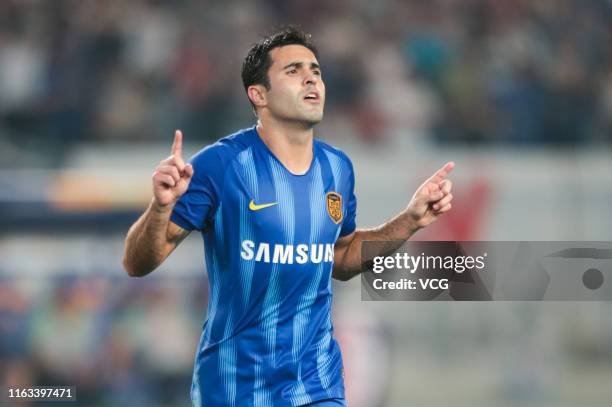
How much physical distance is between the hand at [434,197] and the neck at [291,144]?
1.73 feet

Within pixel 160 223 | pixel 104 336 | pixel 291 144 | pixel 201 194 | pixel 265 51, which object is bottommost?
pixel 104 336

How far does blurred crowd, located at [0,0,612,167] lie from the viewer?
1130 centimetres

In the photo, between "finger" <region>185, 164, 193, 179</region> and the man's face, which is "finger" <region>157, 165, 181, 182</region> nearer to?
"finger" <region>185, 164, 193, 179</region>

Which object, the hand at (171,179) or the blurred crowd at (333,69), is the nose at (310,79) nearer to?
the hand at (171,179)

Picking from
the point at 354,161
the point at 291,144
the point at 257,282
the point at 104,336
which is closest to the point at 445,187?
the point at 291,144

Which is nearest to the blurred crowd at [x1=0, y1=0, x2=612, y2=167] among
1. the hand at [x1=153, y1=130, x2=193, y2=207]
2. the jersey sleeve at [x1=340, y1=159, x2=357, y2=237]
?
the jersey sleeve at [x1=340, y1=159, x2=357, y2=237]

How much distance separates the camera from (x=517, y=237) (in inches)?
409

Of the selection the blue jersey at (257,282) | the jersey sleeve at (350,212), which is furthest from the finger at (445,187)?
the blue jersey at (257,282)

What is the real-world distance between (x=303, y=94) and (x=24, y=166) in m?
5.81

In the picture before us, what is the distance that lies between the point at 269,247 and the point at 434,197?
0.80m

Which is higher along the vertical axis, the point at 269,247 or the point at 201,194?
the point at 201,194

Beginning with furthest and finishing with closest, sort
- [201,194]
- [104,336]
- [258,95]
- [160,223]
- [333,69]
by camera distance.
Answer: [333,69]
[104,336]
[258,95]
[201,194]
[160,223]

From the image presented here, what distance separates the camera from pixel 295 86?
504cm

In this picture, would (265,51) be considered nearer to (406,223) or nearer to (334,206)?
(334,206)
